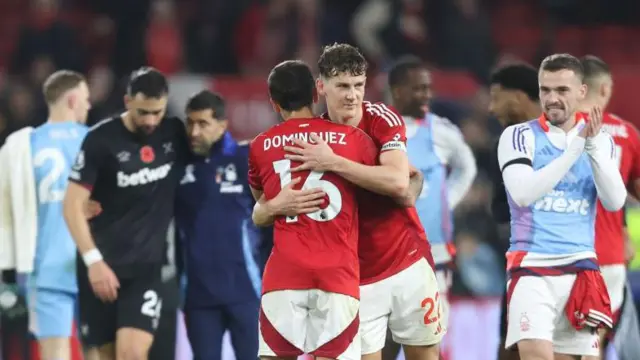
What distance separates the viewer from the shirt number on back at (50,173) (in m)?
9.41

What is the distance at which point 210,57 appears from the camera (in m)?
15.9

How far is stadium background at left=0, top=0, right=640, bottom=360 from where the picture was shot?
13867 millimetres

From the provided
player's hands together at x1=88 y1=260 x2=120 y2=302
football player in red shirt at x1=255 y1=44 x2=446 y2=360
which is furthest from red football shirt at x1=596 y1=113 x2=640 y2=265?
player's hands together at x1=88 y1=260 x2=120 y2=302

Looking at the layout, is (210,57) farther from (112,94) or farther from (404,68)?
(404,68)

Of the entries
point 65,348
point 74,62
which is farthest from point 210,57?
point 65,348

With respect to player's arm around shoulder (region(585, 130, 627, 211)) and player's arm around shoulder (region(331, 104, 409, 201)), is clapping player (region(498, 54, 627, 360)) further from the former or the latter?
player's arm around shoulder (region(331, 104, 409, 201))

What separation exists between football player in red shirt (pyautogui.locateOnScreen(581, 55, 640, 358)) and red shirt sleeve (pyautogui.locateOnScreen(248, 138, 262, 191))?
8.81 ft

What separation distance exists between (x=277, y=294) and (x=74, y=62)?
29.9 feet

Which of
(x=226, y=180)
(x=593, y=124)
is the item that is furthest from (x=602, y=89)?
(x=226, y=180)

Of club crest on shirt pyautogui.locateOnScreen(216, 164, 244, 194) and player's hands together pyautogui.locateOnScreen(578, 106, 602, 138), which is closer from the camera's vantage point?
player's hands together pyautogui.locateOnScreen(578, 106, 602, 138)

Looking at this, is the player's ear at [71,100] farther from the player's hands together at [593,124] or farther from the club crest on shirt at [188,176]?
the player's hands together at [593,124]

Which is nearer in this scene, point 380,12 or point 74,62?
point 74,62

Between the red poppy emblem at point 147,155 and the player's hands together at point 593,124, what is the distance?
301 centimetres

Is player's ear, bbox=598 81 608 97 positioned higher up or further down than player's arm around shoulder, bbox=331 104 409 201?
higher up
